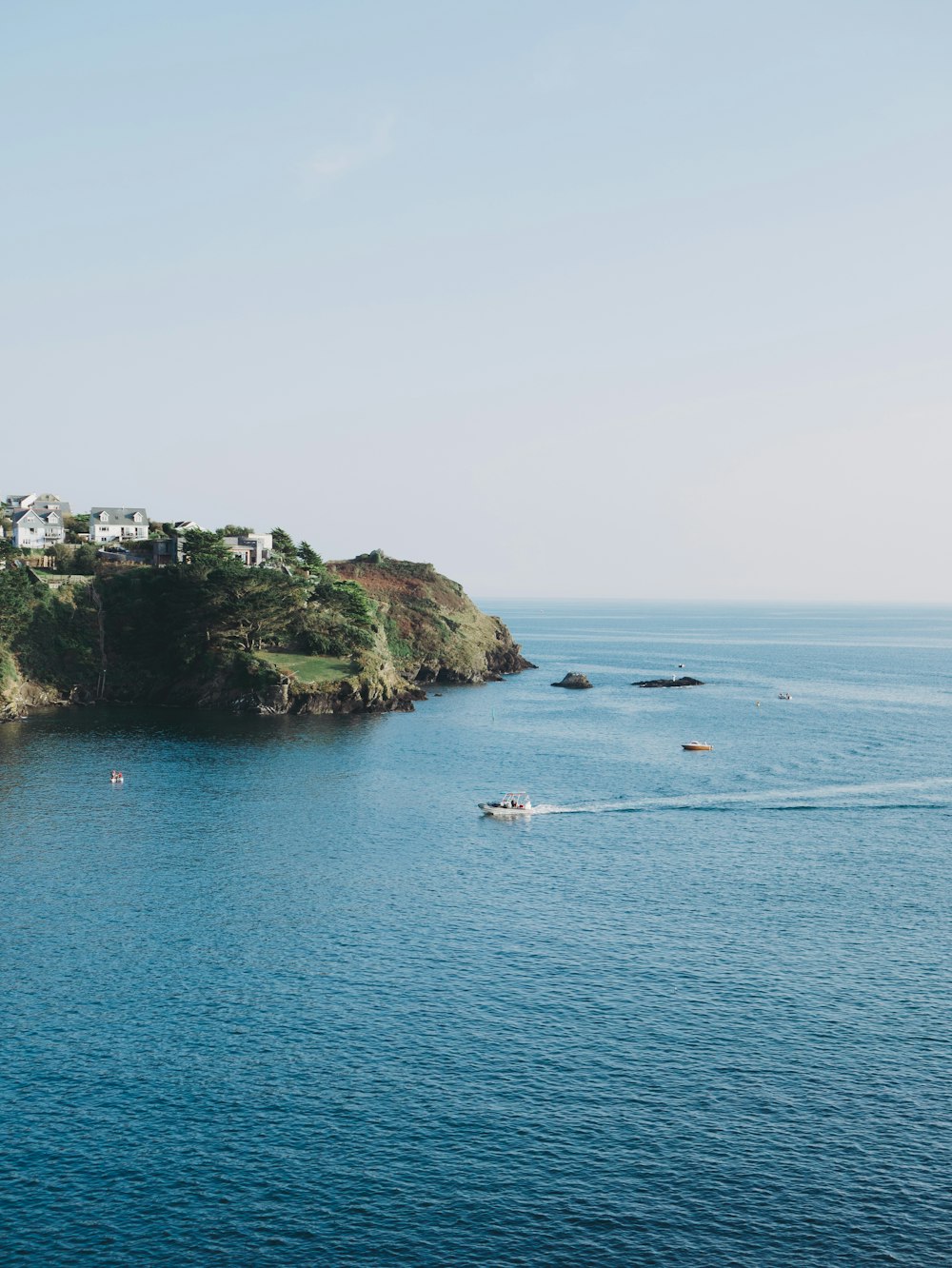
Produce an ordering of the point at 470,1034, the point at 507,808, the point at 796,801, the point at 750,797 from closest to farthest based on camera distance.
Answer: the point at 470,1034, the point at 507,808, the point at 796,801, the point at 750,797

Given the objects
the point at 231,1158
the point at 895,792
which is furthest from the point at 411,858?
the point at 895,792

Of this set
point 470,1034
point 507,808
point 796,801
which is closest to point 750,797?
point 796,801

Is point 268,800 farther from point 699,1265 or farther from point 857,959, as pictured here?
point 699,1265

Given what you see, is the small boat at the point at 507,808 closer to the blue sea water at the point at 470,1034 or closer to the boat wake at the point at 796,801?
the boat wake at the point at 796,801

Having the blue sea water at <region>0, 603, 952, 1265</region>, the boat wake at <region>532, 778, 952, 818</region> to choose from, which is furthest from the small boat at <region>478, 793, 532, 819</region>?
the blue sea water at <region>0, 603, 952, 1265</region>

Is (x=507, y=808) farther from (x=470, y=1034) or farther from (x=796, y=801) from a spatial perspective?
(x=470, y=1034)
